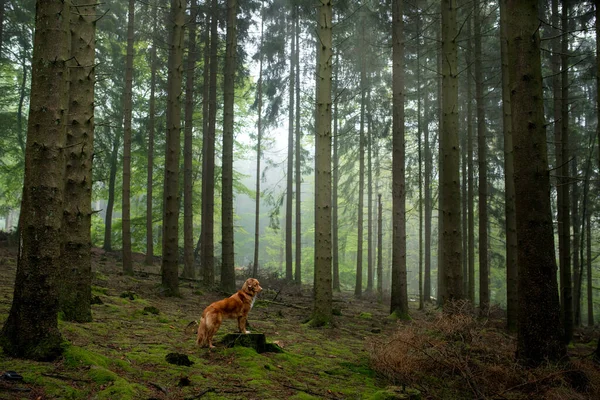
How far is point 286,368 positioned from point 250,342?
726 millimetres

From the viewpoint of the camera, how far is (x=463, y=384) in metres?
5.42

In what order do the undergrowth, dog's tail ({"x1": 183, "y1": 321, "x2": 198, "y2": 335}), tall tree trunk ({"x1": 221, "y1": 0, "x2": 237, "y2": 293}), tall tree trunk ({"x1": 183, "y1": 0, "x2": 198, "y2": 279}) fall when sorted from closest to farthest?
the undergrowth
dog's tail ({"x1": 183, "y1": 321, "x2": 198, "y2": 335})
tall tree trunk ({"x1": 221, "y1": 0, "x2": 237, "y2": 293})
tall tree trunk ({"x1": 183, "y1": 0, "x2": 198, "y2": 279})

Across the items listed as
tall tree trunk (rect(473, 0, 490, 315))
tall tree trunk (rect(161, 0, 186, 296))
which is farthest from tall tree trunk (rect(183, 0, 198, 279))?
tall tree trunk (rect(473, 0, 490, 315))

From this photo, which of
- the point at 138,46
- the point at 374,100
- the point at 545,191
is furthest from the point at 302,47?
the point at 545,191

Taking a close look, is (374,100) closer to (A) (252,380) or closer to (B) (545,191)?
(B) (545,191)

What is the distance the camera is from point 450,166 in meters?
9.45

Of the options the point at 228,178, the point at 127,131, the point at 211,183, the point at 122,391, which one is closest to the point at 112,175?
the point at 127,131

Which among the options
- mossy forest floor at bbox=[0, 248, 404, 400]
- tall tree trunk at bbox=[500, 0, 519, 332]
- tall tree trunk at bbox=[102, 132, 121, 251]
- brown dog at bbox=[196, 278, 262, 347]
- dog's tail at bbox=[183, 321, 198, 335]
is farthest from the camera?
tall tree trunk at bbox=[102, 132, 121, 251]

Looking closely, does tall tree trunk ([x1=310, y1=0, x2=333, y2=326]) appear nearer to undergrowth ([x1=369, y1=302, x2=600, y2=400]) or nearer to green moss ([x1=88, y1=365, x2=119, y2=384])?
undergrowth ([x1=369, y1=302, x2=600, y2=400])

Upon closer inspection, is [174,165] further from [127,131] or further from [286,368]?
[286,368]

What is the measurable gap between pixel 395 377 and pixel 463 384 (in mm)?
901

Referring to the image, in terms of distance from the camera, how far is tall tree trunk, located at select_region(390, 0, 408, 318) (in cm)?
1206

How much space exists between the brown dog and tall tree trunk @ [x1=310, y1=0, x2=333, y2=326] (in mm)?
3375

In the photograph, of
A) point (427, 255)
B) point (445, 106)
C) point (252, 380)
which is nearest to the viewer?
point (252, 380)
